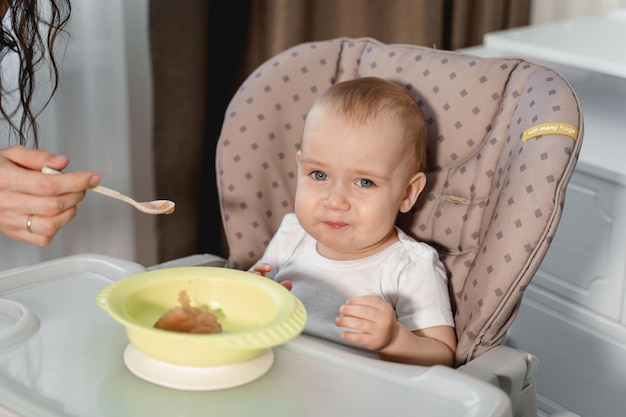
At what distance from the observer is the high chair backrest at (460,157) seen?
46.4 inches

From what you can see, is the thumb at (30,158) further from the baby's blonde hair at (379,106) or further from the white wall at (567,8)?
the white wall at (567,8)

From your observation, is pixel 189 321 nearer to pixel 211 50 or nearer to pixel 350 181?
pixel 350 181

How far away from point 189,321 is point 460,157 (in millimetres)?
563

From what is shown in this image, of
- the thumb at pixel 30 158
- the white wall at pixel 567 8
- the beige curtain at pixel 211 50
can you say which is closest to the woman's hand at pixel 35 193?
the thumb at pixel 30 158

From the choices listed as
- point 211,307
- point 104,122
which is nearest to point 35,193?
point 211,307

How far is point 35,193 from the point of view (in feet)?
3.51

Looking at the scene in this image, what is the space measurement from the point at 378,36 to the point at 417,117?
1118mm

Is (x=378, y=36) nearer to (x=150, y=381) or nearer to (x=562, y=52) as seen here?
(x=562, y=52)

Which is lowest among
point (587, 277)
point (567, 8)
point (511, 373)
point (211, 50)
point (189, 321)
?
point (587, 277)

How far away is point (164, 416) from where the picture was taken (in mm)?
883

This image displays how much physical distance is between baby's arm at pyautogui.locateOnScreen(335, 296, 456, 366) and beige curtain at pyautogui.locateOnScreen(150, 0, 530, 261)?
3.59ft

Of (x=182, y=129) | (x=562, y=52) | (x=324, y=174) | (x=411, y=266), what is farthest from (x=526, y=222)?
(x=182, y=129)

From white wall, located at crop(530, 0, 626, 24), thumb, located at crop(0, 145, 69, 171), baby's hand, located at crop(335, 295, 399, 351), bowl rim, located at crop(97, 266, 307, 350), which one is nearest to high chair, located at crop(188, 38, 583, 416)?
baby's hand, located at crop(335, 295, 399, 351)

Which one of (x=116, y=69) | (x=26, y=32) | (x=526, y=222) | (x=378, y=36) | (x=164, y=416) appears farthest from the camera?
(x=378, y=36)
